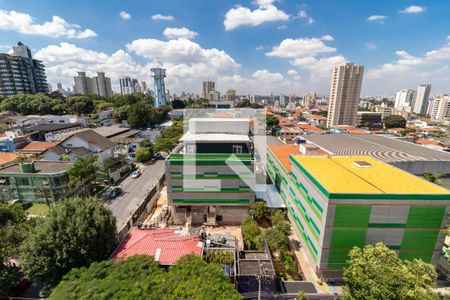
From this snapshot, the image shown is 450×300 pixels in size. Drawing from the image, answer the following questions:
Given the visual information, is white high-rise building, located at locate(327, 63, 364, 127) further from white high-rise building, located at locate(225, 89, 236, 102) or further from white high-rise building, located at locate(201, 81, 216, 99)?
white high-rise building, located at locate(201, 81, 216, 99)

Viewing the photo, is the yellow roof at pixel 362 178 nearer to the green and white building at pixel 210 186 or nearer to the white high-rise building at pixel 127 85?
the green and white building at pixel 210 186

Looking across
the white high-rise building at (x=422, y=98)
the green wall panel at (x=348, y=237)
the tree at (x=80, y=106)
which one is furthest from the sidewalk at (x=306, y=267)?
the white high-rise building at (x=422, y=98)

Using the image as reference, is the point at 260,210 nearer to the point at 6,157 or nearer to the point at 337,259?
the point at 337,259

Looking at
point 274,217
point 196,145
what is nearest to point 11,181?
point 196,145

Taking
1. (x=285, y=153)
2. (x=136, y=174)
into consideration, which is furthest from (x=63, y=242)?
(x=285, y=153)

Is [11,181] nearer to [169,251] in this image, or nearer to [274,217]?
[169,251]
